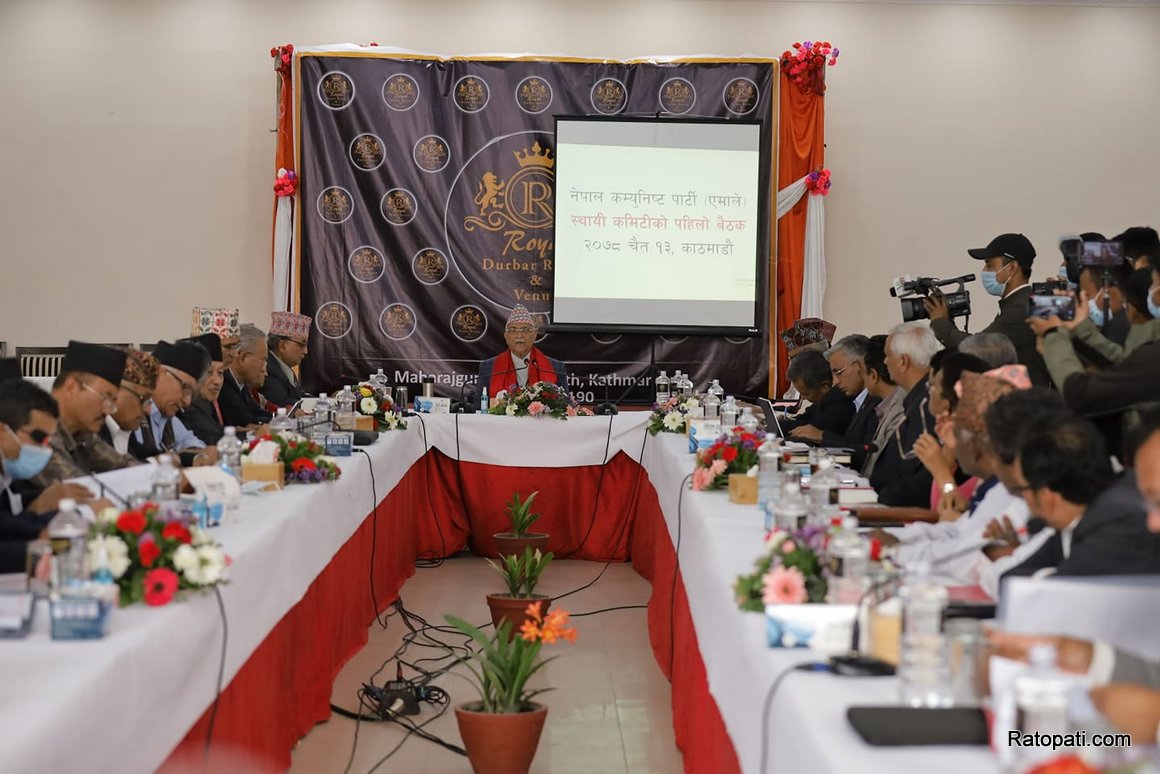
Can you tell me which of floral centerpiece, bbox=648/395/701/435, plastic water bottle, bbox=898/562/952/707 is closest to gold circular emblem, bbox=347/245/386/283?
floral centerpiece, bbox=648/395/701/435

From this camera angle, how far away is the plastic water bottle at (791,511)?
8.41 ft

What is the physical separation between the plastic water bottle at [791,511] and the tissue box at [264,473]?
1.57 metres

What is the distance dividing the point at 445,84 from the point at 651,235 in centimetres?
158

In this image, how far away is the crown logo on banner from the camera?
7.53m

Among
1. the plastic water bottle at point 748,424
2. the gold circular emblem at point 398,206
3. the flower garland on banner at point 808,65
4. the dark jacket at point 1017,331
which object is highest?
the flower garland on banner at point 808,65

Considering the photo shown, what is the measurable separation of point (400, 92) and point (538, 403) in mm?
2578

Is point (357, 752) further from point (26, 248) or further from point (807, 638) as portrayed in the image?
point (26, 248)

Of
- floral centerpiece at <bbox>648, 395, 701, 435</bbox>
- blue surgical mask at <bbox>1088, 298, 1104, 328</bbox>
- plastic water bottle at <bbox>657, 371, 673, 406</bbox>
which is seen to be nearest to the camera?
blue surgical mask at <bbox>1088, 298, 1104, 328</bbox>

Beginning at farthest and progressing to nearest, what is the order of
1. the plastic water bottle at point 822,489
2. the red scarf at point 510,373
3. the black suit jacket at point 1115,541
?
1. the red scarf at point 510,373
2. the plastic water bottle at point 822,489
3. the black suit jacket at point 1115,541

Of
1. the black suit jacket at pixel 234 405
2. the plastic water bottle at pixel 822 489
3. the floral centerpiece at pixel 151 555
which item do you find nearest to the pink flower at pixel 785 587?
the plastic water bottle at pixel 822 489

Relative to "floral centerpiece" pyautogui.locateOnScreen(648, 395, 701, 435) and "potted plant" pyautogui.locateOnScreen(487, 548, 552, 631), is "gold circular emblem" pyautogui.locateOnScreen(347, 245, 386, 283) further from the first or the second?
"potted plant" pyautogui.locateOnScreen(487, 548, 552, 631)

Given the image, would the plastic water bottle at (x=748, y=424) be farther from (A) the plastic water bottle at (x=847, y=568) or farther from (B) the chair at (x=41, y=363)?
(B) the chair at (x=41, y=363)

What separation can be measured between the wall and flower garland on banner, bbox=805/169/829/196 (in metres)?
0.62

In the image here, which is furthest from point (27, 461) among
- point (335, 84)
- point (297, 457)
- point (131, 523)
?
point (335, 84)
